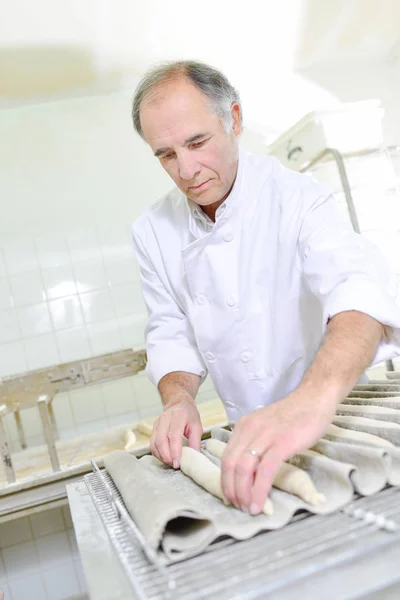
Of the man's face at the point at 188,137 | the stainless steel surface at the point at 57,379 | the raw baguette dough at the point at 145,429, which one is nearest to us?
the man's face at the point at 188,137

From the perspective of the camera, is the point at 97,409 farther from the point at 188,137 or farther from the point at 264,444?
the point at 264,444

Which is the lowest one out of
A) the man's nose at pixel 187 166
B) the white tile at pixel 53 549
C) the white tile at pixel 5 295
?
the white tile at pixel 53 549

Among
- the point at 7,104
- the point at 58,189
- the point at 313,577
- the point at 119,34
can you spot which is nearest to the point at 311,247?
the point at 313,577

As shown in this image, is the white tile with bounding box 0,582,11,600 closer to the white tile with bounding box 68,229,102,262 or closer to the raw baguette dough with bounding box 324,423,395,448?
the white tile with bounding box 68,229,102,262

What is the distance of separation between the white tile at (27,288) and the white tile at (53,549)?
4.27 ft

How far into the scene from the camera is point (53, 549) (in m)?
2.84

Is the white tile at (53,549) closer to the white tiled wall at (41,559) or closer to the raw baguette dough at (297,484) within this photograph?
the white tiled wall at (41,559)

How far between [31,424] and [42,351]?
0.42m

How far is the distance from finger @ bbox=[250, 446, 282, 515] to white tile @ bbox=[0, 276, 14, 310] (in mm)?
2920

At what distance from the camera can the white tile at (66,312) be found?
3.40 meters

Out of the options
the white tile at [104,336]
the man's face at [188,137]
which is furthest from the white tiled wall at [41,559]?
the man's face at [188,137]

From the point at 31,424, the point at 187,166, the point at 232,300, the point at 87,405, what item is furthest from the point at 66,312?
the point at 187,166

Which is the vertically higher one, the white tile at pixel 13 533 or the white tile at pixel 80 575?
the white tile at pixel 13 533

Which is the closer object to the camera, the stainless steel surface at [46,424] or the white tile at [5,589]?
the stainless steel surface at [46,424]
